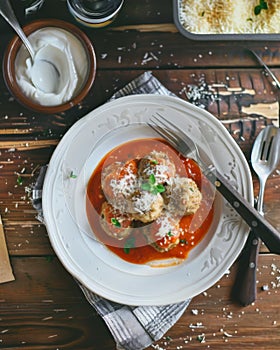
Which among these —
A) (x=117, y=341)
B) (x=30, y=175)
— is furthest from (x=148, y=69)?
(x=117, y=341)

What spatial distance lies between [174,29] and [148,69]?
165mm

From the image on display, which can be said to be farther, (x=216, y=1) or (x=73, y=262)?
(x=216, y=1)

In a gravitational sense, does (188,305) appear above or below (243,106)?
below

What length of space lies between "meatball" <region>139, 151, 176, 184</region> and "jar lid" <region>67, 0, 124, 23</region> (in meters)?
0.49

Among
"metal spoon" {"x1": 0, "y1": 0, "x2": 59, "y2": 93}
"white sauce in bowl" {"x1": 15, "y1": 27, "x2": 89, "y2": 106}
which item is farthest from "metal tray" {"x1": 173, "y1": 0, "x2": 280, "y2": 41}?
"metal spoon" {"x1": 0, "y1": 0, "x2": 59, "y2": 93}

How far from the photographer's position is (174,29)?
6.98 ft

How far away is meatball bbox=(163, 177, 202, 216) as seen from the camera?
1927 mm

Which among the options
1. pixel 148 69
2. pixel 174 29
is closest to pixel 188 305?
pixel 148 69

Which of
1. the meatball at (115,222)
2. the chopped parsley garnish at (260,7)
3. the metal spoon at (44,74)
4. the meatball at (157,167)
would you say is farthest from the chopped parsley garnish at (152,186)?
the chopped parsley garnish at (260,7)

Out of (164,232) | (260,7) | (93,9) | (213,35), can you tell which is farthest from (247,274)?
(93,9)

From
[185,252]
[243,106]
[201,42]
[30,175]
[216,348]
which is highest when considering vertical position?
Answer: [201,42]

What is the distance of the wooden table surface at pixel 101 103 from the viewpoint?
208 centimetres

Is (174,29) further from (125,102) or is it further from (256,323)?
(256,323)

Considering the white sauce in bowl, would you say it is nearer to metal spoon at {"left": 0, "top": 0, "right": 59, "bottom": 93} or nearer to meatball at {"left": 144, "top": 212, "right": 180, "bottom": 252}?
metal spoon at {"left": 0, "top": 0, "right": 59, "bottom": 93}
